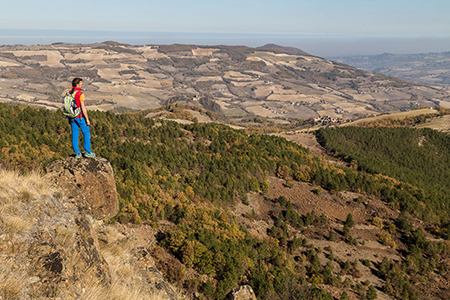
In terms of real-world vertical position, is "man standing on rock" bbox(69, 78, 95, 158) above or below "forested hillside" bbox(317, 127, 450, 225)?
above

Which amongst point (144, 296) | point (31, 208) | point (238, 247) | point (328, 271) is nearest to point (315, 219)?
point (328, 271)

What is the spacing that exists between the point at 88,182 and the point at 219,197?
25.7 m

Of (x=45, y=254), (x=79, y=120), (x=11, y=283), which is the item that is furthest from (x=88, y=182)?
(x=11, y=283)

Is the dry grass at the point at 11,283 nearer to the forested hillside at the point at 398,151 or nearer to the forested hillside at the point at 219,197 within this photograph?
the forested hillside at the point at 219,197

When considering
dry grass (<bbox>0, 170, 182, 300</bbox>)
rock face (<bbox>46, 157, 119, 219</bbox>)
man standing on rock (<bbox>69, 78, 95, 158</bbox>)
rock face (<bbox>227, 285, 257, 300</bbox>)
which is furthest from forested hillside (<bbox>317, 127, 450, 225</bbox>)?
dry grass (<bbox>0, 170, 182, 300</bbox>)

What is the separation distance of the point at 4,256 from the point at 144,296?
4.11 m

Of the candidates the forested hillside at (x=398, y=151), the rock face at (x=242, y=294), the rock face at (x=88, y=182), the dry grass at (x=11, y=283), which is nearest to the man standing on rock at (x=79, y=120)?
the rock face at (x=88, y=182)

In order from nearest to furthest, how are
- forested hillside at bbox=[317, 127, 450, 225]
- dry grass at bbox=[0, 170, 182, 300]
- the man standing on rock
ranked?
dry grass at bbox=[0, 170, 182, 300]
the man standing on rock
forested hillside at bbox=[317, 127, 450, 225]

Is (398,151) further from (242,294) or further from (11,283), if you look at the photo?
(11,283)

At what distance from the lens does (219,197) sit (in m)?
35.4

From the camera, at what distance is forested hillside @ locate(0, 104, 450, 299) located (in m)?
19.9

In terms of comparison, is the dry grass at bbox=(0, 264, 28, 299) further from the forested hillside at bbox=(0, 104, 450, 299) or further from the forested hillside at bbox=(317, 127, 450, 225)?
the forested hillside at bbox=(317, 127, 450, 225)

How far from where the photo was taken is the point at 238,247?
76.8 ft

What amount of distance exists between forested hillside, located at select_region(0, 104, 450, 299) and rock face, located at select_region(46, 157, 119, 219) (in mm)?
904
